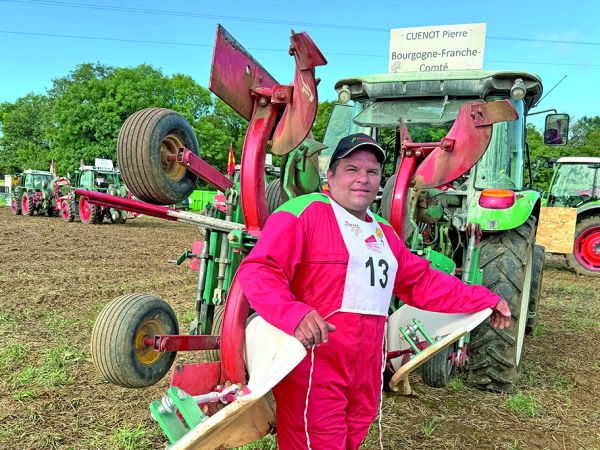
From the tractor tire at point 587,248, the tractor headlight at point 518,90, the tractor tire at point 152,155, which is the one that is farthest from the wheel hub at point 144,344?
the tractor tire at point 587,248

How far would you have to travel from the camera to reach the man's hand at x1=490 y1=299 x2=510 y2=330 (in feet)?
7.73

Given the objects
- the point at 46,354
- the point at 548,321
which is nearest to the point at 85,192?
the point at 46,354

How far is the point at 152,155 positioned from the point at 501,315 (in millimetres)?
1839

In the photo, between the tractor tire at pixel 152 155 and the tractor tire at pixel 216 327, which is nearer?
the tractor tire at pixel 152 155

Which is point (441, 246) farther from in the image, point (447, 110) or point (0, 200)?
point (0, 200)

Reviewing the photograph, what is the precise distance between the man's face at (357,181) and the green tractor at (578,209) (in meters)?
A: 9.17

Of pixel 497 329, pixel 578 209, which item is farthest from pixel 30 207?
pixel 497 329

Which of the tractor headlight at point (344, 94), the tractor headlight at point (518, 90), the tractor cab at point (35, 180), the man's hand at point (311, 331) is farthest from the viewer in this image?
the tractor cab at point (35, 180)

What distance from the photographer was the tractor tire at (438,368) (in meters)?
3.27

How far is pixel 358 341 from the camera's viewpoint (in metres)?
2.05

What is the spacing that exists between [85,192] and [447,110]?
9.79 ft

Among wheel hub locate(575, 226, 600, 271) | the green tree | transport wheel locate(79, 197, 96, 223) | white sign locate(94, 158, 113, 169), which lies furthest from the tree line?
wheel hub locate(575, 226, 600, 271)

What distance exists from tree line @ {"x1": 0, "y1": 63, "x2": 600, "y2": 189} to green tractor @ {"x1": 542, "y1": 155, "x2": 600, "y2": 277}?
844 cm

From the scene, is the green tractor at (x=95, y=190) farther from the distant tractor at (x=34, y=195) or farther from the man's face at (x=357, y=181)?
the man's face at (x=357, y=181)
